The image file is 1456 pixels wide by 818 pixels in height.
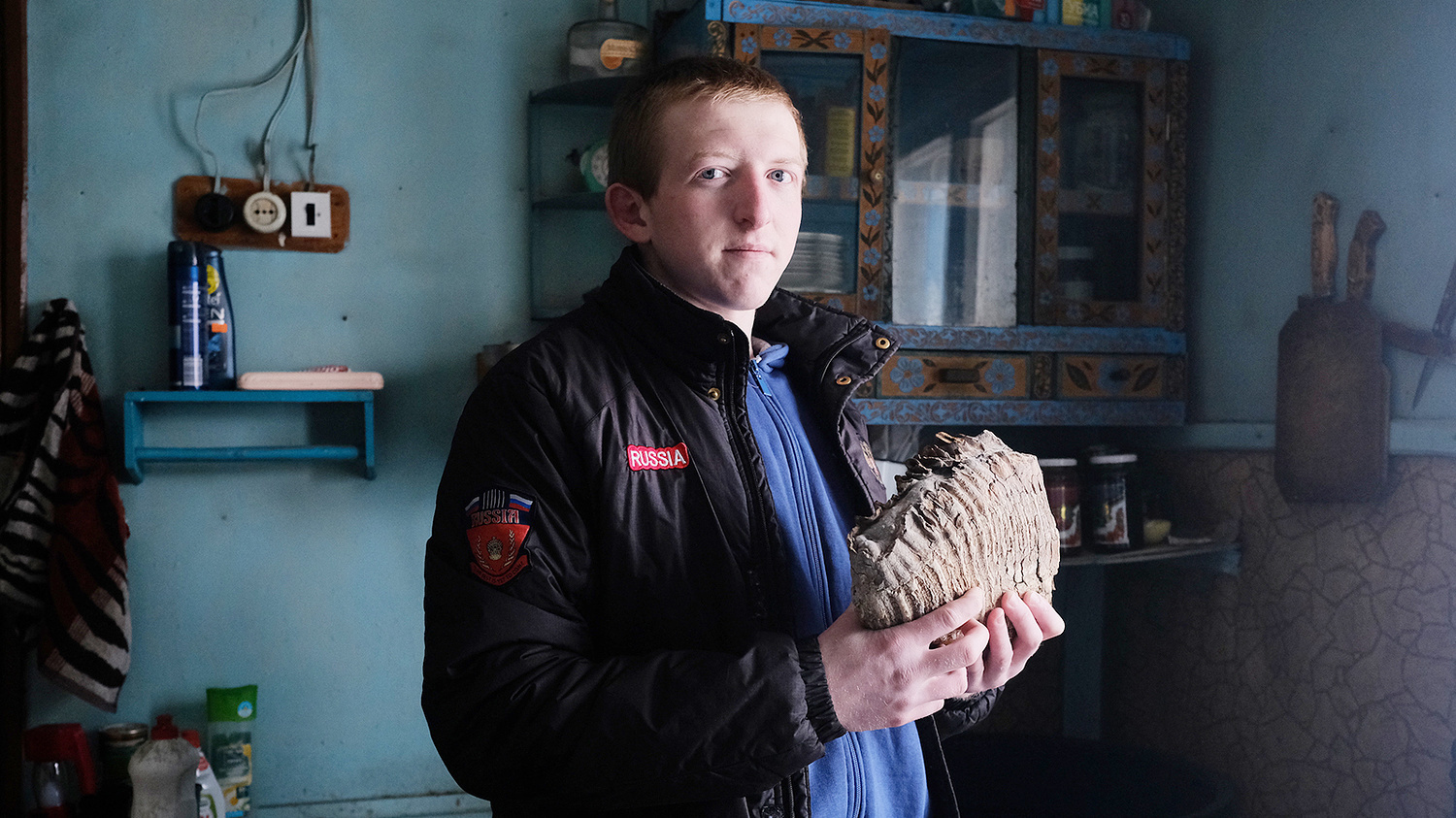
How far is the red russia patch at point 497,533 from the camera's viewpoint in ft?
2.69

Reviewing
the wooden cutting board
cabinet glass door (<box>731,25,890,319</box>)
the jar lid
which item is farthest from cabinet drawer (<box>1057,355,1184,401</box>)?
the jar lid

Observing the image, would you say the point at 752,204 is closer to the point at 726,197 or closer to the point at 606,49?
the point at 726,197

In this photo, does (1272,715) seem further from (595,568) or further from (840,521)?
(595,568)

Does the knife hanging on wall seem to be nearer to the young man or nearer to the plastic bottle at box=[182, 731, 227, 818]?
the young man

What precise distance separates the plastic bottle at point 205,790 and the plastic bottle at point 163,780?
0.03 meters

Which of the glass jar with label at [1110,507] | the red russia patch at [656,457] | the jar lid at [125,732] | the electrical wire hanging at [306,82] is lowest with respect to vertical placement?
the jar lid at [125,732]

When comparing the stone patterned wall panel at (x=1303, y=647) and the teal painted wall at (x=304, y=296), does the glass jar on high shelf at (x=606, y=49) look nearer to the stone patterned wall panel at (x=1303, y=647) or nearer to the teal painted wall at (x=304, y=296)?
the teal painted wall at (x=304, y=296)

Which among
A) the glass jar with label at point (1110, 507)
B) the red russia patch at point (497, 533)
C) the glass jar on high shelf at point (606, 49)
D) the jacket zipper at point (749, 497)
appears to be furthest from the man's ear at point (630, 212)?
the glass jar with label at point (1110, 507)

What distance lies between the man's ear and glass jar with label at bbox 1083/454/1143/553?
64.2 inches

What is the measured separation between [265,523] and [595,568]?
1718 mm

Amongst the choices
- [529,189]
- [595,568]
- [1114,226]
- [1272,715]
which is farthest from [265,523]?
[1272,715]

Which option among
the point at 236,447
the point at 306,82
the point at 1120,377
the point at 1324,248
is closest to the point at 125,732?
the point at 236,447

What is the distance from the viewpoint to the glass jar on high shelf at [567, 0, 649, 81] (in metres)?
2.35

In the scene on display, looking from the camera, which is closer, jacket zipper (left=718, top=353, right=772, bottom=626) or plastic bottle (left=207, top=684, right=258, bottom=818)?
jacket zipper (left=718, top=353, right=772, bottom=626)
